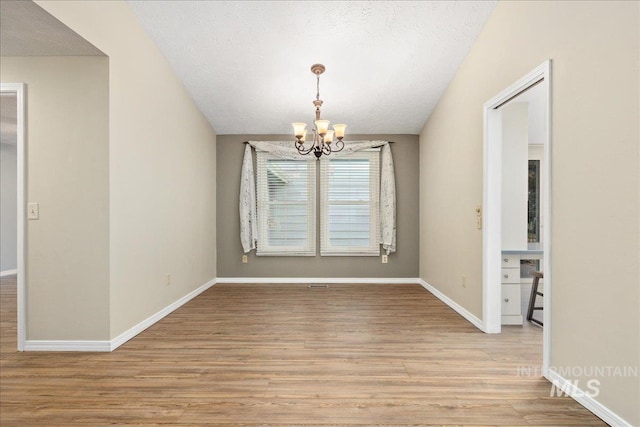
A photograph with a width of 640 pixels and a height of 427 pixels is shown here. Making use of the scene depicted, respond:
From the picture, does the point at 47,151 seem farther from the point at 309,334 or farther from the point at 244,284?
the point at 244,284

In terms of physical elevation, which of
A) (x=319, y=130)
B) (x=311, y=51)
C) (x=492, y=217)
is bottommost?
(x=492, y=217)

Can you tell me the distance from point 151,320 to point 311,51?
3.10 m

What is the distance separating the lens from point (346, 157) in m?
5.18

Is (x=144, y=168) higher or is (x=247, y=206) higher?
(x=144, y=168)

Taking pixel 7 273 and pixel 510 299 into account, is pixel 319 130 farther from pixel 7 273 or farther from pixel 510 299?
pixel 7 273

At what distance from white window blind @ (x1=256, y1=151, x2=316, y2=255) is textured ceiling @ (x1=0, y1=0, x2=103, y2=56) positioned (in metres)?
2.91

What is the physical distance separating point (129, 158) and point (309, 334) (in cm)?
217

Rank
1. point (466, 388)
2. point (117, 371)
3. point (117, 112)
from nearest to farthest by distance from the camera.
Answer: point (466, 388) < point (117, 371) < point (117, 112)

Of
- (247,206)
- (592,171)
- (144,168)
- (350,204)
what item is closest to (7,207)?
(247,206)

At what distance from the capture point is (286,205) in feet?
17.1

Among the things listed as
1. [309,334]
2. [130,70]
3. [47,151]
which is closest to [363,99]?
[130,70]

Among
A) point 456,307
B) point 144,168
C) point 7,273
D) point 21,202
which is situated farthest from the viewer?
point 7,273

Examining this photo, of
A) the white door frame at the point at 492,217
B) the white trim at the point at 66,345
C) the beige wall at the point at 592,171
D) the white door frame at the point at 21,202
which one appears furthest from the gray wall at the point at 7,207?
the beige wall at the point at 592,171

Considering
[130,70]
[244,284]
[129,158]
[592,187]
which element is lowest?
[244,284]
